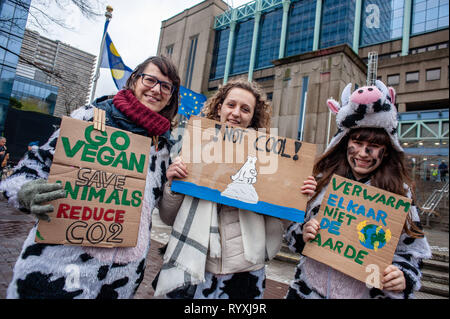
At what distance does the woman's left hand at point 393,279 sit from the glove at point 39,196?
1.78 meters

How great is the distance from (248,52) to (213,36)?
5553mm

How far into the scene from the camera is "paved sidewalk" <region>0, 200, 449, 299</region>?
3287 mm

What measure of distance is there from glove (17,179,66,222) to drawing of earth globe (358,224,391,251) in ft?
5.48

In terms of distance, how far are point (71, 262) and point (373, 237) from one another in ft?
5.54

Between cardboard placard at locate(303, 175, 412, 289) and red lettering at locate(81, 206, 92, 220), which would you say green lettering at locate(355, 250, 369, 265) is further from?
red lettering at locate(81, 206, 92, 220)

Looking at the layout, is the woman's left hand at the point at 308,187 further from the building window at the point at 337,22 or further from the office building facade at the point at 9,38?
the building window at the point at 337,22

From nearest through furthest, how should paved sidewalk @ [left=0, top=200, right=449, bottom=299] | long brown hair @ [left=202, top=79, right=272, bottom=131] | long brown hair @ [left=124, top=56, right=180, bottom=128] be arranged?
long brown hair @ [left=124, top=56, right=180, bottom=128] < long brown hair @ [left=202, top=79, right=272, bottom=131] < paved sidewalk @ [left=0, top=200, right=449, bottom=299]

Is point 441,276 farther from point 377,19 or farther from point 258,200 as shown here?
point 377,19

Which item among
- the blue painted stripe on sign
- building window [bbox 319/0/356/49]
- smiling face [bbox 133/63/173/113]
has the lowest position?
the blue painted stripe on sign

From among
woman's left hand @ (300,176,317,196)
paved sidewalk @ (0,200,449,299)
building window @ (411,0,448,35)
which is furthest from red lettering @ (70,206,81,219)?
building window @ (411,0,448,35)

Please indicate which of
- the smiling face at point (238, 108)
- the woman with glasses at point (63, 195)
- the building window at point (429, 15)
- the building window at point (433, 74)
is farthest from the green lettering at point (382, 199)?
the building window at point (429, 15)

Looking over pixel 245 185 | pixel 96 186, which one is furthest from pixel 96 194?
pixel 245 185

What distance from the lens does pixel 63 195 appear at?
3.88ft

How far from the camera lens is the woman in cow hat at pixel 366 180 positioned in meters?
1.42
